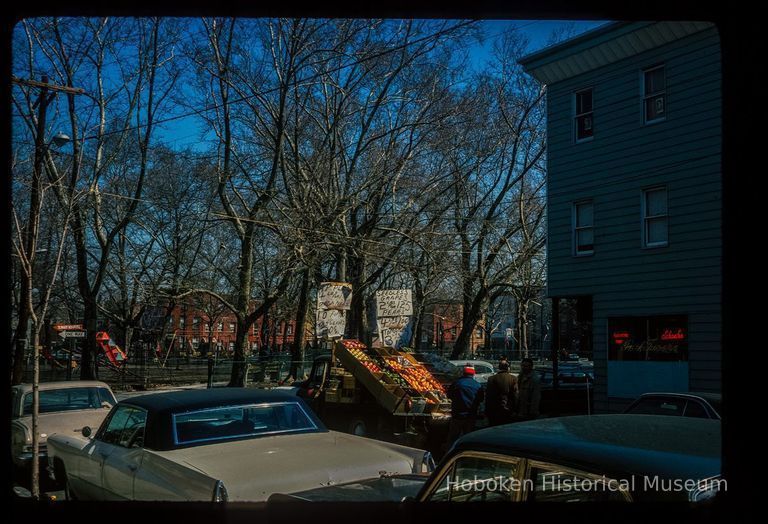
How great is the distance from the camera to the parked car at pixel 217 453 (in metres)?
5.17

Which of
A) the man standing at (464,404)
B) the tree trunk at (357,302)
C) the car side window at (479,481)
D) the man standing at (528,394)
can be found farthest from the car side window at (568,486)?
the tree trunk at (357,302)

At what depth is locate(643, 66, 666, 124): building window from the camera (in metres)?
17.1

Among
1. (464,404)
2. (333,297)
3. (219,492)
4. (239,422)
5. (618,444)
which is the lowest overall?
(464,404)

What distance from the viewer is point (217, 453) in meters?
5.71

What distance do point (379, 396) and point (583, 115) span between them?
974 centimetres

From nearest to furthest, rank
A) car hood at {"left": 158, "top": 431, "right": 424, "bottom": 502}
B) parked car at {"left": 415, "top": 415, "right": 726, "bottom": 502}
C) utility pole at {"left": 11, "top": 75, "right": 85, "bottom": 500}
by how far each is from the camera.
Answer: parked car at {"left": 415, "top": 415, "right": 726, "bottom": 502}
car hood at {"left": 158, "top": 431, "right": 424, "bottom": 502}
utility pole at {"left": 11, "top": 75, "right": 85, "bottom": 500}

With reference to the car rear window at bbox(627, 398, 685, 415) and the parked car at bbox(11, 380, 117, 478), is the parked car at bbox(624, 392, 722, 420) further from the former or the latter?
the parked car at bbox(11, 380, 117, 478)

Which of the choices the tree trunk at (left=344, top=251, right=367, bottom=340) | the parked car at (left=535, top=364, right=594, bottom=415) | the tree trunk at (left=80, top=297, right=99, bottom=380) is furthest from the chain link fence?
the parked car at (left=535, top=364, right=594, bottom=415)

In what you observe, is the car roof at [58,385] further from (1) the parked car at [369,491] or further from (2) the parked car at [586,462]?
(2) the parked car at [586,462]

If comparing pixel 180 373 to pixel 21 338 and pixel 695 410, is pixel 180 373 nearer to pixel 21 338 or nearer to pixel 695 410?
pixel 21 338

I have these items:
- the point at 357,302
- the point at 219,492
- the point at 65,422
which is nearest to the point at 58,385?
the point at 65,422

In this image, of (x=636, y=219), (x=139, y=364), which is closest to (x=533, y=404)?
(x=636, y=219)

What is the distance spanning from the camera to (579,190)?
19.0m

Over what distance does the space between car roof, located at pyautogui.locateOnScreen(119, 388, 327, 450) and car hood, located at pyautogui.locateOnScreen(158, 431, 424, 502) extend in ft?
1.05
